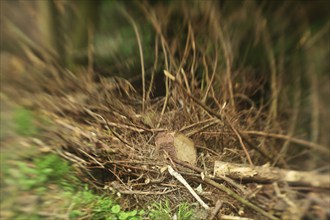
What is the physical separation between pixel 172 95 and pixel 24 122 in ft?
3.96

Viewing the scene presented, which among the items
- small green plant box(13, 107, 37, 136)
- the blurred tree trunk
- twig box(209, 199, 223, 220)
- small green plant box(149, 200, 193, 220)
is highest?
the blurred tree trunk

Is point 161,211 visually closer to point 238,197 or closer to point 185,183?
point 185,183

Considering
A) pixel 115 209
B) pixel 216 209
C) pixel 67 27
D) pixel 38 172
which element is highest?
pixel 67 27

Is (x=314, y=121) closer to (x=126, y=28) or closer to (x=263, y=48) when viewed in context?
(x=263, y=48)

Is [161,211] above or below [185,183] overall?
below

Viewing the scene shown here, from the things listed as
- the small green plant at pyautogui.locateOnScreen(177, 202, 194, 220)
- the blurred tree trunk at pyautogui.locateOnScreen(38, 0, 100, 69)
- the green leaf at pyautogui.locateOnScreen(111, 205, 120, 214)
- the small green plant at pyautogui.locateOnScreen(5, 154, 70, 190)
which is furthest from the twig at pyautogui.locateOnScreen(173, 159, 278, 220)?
the blurred tree trunk at pyautogui.locateOnScreen(38, 0, 100, 69)

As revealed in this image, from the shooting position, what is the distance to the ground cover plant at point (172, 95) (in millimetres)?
2213

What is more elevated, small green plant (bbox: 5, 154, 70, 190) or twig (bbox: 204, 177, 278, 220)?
small green plant (bbox: 5, 154, 70, 190)

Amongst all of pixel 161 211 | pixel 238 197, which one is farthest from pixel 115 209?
pixel 238 197

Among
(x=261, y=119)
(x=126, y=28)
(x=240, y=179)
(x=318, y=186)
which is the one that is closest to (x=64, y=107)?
(x=126, y=28)

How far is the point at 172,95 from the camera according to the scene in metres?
2.71

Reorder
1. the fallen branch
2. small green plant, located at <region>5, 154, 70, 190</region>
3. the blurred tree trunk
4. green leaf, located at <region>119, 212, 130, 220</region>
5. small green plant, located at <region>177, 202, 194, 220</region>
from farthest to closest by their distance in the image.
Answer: the blurred tree trunk
small green plant, located at <region>177, 202, 194, 220</region>
green leaf, located at <region>119, 212, 130, 220</region>
small green plant, located at <region>5, 154, 70, 190</region>
the fallen branch

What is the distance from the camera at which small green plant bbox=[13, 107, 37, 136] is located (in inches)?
83.6

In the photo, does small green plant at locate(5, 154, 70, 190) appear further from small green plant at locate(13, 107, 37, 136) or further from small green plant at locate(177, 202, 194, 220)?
small green plant at locate(177, 202, 194, 220)
